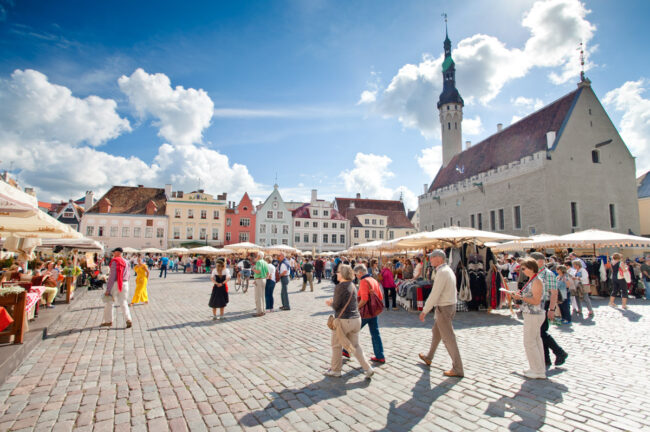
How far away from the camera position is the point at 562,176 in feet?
101

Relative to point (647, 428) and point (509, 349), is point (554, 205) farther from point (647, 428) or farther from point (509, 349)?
point (647, 428)

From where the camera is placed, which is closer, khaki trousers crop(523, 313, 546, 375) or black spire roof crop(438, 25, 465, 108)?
khaki trousers crop(523, 313, 546, 375)

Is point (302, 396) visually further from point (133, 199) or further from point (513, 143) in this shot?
point (133, 199)

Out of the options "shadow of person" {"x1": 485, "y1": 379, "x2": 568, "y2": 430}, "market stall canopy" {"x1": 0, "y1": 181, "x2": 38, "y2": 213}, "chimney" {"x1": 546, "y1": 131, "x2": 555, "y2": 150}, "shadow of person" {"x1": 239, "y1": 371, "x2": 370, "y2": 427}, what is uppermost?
"chimney" {"x1": 546, "y1": 131, "x2": 555, "y2": 150}

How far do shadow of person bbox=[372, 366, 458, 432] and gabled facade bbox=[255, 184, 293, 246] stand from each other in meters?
49.5

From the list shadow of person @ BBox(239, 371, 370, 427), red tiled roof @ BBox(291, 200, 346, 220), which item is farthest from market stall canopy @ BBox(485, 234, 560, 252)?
red tiled roof @ BBox(291, 200, 346, 220)

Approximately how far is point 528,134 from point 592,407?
1511 inches

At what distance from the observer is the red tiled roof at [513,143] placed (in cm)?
3316

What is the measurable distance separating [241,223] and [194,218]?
6912mm

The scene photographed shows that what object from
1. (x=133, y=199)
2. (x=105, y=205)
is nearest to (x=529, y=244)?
(x=133, y=199)

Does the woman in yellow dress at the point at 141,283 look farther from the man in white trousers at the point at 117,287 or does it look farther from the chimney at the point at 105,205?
the chimney at the point at 105,205

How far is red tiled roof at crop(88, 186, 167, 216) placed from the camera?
163 ft

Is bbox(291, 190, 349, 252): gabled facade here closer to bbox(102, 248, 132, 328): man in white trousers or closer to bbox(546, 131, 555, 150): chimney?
bbox(546, 131, 555, 150): chimney

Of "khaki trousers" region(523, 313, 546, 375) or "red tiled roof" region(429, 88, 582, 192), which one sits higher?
"red tiled roof" region(429, 88, 582, 192)
